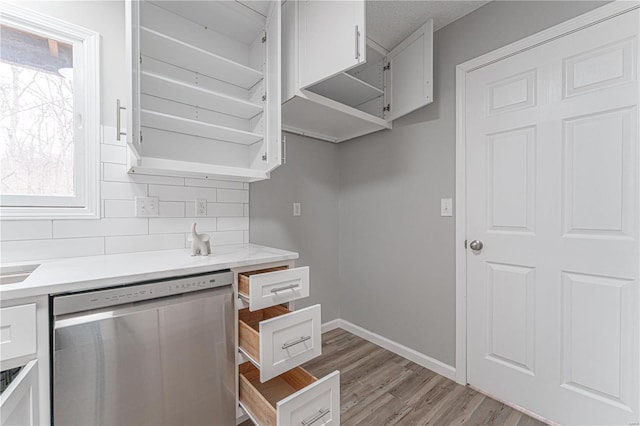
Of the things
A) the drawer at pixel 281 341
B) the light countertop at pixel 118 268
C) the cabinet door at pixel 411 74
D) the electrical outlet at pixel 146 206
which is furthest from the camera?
the cabinet door at pixel 411 74

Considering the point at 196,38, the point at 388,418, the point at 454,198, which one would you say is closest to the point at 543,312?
the point at 454,198

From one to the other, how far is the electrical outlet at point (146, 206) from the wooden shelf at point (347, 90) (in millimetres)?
1262

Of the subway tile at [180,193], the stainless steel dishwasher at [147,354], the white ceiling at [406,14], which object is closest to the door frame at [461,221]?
the white ceiling at [406,14]

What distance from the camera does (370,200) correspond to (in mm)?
2402

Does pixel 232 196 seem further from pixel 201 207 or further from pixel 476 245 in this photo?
pixel 476 245

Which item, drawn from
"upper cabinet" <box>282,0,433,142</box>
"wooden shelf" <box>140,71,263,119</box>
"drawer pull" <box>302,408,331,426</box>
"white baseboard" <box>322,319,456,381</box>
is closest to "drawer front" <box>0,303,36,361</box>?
"drawer pull" <box>302,408,331,426</box>

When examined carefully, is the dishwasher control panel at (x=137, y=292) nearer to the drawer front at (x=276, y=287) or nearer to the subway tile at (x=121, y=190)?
the drawer front at (x=276, y=287)

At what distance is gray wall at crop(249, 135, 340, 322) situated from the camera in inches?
83.2

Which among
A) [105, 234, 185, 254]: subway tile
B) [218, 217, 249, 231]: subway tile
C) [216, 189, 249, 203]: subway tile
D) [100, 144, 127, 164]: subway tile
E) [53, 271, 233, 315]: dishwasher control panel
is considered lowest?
[53, 271, 233, 315]: dishwasher control panel

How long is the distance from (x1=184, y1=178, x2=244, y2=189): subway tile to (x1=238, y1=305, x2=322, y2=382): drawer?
925 mm

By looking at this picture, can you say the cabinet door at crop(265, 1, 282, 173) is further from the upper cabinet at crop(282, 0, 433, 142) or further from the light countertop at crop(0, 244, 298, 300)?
the light countertop at crop(0, 244, 298, 300)

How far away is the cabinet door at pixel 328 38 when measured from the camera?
136cm

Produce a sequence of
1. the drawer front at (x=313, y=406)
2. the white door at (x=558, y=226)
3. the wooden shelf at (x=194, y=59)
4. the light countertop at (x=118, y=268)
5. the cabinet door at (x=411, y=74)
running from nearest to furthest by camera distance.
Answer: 1. the light countertop at (x=118, y=268)
2. the drawer front at (x=313, y=406)
3. the white door at (x=558, y=226)
4. the wooden shelf at (x=194, y=59)
5. the cabinet door at (x=411, y=74)

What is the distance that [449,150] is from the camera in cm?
186
